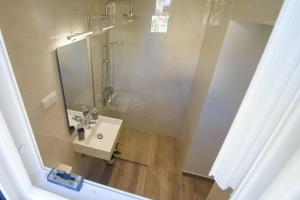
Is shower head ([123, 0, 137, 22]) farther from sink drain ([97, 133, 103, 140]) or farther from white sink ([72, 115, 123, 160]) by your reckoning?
sink drain ([97, 133, 103, 140])

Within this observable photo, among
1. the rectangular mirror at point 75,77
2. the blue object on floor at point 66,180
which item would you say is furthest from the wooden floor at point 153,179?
the blue object on floor at point 66,180

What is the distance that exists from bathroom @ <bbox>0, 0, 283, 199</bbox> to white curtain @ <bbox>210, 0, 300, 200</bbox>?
677 millimetres

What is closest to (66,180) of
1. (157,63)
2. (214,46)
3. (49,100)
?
(49,100)

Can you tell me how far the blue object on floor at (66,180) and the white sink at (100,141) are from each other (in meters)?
1.12

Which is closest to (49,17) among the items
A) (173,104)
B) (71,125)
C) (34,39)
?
(34,39)

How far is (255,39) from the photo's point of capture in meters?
1.30

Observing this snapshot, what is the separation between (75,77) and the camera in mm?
1531

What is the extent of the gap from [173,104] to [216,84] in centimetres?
116

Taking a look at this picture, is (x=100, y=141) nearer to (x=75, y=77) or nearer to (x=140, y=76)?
(x=75, y=77)

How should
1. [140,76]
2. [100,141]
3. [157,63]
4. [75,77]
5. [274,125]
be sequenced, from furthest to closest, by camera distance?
[140,76]
[157,63]
[100,141]
[75,77]
[274,125]

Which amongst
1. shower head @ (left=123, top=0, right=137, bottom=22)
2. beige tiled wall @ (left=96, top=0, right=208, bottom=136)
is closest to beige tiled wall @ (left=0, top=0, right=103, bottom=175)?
shower head @ (left=123, top=0, right=137, bottom=22)

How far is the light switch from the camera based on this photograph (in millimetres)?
1061

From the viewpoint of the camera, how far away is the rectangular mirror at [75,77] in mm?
1274

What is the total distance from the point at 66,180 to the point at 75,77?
1.23 metres
